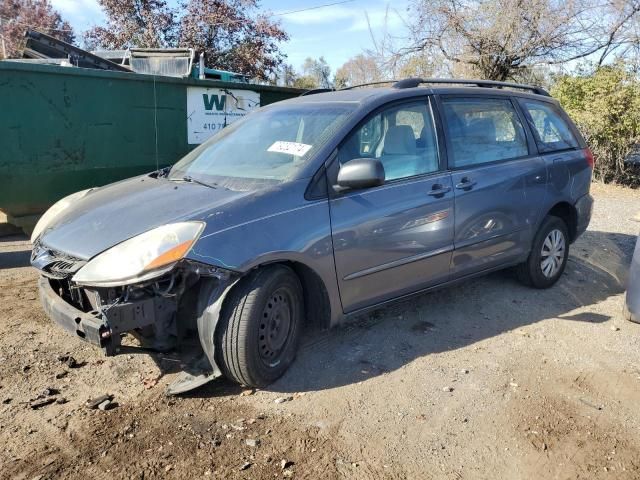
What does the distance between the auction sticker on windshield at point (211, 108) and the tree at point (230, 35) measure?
921 centimetres

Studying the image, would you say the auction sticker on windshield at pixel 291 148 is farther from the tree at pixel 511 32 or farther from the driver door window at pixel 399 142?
the tree at pixel 511 32

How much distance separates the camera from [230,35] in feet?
56.5

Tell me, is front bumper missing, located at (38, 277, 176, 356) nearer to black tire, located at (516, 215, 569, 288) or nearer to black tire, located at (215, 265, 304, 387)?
black tire, located at (215, 265, 304, 387)

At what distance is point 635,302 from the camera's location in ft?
14.8

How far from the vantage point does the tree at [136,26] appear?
55.4ft

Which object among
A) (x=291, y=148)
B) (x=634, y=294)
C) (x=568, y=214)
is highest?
(x=291, y=148)

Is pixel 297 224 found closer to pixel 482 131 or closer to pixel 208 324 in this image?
pixel 208 324

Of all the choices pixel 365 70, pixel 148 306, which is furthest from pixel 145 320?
pixel 365 70

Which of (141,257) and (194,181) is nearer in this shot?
(141,257)

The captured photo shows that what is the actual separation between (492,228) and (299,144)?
182 centimetres

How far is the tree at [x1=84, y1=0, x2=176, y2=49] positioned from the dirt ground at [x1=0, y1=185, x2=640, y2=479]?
14.4 metres

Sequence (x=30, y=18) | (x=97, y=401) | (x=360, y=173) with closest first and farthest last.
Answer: (x=97, y=401) < (x=360, y=173) < (x=30, y=18)

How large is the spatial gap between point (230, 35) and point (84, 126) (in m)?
11.5

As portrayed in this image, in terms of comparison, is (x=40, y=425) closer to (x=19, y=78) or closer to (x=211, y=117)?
(x=19, y=78)
